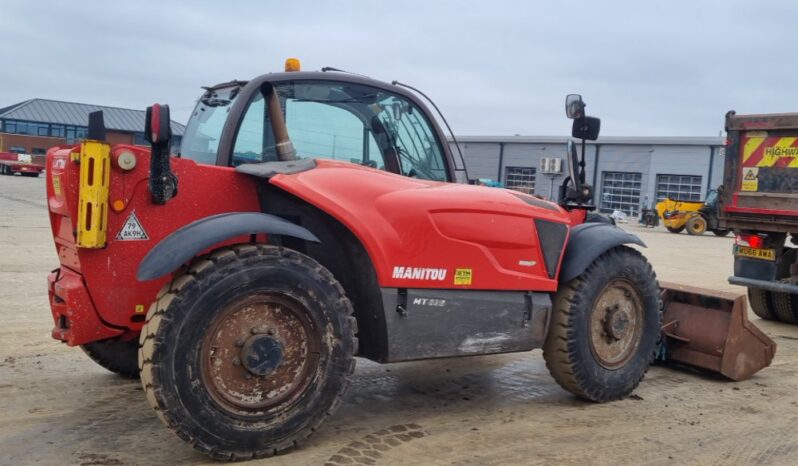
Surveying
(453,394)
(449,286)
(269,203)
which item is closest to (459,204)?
(449,286)

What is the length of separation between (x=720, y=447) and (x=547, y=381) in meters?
1.44

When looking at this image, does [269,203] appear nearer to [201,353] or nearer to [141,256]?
[141,256]

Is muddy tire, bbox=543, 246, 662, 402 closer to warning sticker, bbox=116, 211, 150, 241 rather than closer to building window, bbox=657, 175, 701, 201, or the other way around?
warning sticker, bbox=116, 211, 150, 241

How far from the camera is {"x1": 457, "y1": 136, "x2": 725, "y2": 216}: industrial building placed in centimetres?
4006

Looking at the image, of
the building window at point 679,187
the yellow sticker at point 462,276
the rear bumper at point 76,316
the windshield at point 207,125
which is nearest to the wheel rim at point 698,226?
the building window at point 679,187

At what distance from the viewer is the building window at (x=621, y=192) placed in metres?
42.7

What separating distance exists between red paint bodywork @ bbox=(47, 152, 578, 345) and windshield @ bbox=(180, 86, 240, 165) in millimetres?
683

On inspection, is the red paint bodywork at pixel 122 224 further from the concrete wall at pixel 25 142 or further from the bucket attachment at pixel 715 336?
the concrete wall at pixel 25 142

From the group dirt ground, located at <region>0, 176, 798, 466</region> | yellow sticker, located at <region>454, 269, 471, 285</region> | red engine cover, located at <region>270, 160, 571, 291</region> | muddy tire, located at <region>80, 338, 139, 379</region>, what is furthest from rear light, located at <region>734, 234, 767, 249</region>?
muddy tire, located at <region>80, 338, 139, 379</region>

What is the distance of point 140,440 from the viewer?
3617mm

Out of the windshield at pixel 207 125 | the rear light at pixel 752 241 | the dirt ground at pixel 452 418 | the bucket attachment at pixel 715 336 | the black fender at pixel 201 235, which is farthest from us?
the rear light at pixel 752 241

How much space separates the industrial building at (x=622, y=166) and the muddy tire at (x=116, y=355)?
34979 millimetres

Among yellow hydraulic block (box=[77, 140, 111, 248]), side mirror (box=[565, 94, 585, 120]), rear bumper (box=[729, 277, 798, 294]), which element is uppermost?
side mirror (box=[565, 94, 585, 120])

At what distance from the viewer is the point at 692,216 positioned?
27.4 meters
